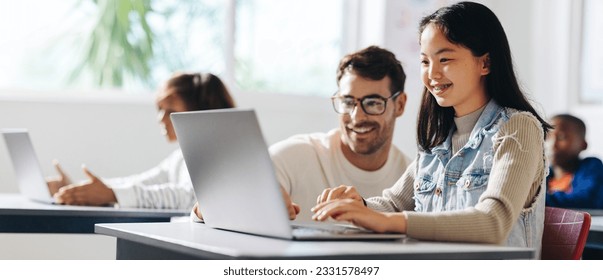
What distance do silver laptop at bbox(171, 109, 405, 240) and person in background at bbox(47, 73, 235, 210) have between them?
3.81 feet

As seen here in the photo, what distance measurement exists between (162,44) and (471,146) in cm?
295

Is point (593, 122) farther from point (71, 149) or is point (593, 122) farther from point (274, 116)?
point (71, 149)

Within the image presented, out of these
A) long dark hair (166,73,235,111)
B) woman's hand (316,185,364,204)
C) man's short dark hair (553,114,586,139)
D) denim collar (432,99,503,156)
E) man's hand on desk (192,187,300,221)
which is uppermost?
denim collar (432,99,503,156)

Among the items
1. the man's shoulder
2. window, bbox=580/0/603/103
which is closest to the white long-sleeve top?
the man's shoulder

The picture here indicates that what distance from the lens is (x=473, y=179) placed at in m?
1.78

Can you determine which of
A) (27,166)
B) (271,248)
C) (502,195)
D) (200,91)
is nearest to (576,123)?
(200,91)

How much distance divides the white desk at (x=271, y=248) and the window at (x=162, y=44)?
2.75 m

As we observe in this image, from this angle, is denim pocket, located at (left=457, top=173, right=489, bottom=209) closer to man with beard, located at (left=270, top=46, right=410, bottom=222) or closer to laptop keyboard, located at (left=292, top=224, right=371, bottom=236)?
laptop keyboard, located at (left=292, top=224, right=371, bottom=236)

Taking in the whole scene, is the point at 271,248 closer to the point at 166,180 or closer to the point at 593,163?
the point at 166,180

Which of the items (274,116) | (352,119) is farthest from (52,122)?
(352,119)

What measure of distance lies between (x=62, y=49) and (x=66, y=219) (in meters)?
1.82

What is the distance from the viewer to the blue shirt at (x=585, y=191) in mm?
3411

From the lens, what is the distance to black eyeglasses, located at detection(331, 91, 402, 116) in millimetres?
2613

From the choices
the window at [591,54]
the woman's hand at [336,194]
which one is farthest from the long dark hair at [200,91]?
the window at [591,54]
